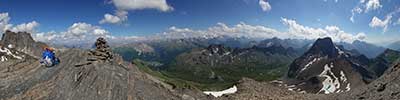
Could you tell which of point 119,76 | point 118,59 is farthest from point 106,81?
point 118,59

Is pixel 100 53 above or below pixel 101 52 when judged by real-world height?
below

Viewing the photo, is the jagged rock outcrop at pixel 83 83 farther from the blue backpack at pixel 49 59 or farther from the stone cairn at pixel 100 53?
the blue backpack at pixel 49 59

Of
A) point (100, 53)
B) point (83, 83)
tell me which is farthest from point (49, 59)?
point (83, 83)

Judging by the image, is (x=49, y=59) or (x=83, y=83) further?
(x=49, y=59)

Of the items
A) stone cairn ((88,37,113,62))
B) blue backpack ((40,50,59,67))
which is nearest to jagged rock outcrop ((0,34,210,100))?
stone cairn ((88,37,113,62))

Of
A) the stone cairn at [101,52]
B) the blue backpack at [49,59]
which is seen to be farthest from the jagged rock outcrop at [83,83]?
the blue backpack at [49,59]

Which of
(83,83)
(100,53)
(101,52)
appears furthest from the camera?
(101,52)

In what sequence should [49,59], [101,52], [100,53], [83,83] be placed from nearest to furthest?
[83,83] → [100,53] → [101,52] → [49,59]

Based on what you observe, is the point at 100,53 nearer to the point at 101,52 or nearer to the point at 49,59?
the point at 101,52
